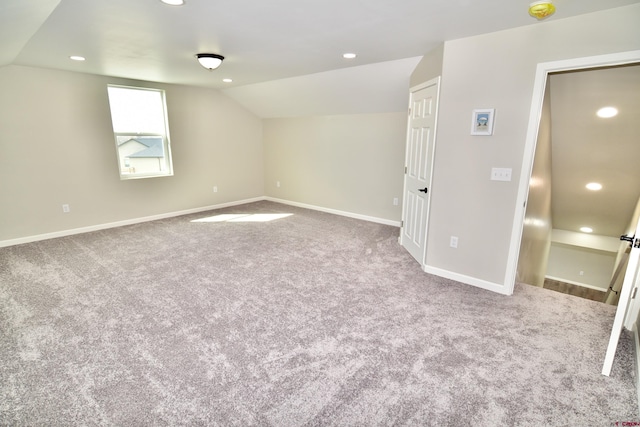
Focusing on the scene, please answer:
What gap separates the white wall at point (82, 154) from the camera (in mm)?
3893

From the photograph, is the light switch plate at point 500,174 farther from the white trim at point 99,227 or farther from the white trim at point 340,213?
the white trim at point 99,227

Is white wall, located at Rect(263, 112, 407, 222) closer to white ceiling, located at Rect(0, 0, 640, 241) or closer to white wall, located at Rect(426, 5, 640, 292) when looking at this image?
white ceiling, located at Rect(0, 0, 640, 241)

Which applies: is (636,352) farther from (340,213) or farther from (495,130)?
(340,213)

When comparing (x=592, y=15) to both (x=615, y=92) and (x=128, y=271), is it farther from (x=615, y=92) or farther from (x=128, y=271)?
(x=128, y=271)

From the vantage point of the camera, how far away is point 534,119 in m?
2.54

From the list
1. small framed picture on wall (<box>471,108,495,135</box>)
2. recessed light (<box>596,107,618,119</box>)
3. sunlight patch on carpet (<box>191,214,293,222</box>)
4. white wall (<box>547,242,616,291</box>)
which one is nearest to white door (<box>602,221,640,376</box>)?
small framed picture on wall (<box>471,108,495,135</box>)

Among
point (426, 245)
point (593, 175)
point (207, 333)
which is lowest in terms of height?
A: point (207, 333)

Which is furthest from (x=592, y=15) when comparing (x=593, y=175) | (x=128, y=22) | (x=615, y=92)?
(x=128, y=22)

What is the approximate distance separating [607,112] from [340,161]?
140 inches

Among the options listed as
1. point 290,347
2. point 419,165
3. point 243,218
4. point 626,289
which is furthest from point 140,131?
point 626,289

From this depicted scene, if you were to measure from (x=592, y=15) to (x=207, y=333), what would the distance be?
3608 mm

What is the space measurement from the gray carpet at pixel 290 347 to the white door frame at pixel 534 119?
18.1 inches

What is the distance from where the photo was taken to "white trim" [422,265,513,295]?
2.92m

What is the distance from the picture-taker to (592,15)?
7.08 feet
